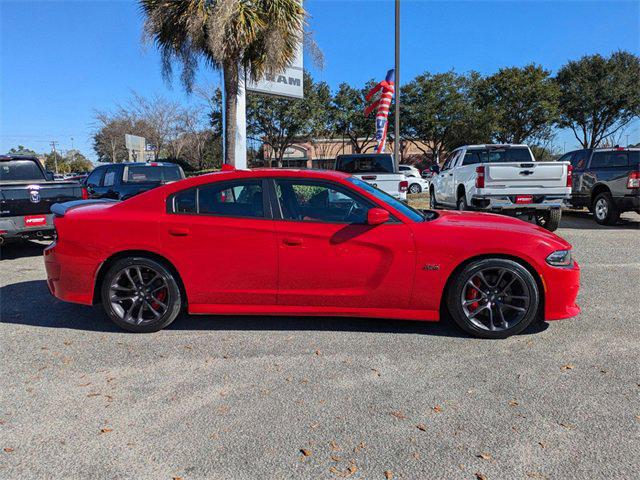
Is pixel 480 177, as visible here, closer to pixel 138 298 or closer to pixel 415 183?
pixel 138 298

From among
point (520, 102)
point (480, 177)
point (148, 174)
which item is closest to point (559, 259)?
point (480, 177)

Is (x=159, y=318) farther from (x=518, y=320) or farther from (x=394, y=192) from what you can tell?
(x=394, y=192)

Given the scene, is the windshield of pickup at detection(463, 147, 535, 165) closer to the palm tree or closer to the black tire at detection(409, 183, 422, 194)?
the palm tree

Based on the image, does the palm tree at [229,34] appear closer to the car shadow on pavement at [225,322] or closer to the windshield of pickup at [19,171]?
the windshield of pickup at [19,171]

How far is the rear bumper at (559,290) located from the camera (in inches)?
161

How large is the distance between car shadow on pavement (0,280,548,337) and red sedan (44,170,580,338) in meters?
0.22

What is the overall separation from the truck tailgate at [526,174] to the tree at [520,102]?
1075 inches

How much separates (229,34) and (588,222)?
1000cm

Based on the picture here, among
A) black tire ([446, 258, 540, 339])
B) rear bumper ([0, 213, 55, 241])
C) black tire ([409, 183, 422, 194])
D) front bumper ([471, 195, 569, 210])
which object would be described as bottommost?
black tire ([446, 258, 540, 339])

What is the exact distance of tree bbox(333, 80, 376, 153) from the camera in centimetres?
3881

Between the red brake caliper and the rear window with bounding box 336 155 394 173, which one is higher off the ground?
the rear window with bounding box 336 155 394 173

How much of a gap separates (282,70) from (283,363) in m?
10.3

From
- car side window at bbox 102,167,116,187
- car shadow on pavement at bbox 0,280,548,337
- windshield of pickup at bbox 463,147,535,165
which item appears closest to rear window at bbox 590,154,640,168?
windshield of pickup at bbox 463,147,535,165

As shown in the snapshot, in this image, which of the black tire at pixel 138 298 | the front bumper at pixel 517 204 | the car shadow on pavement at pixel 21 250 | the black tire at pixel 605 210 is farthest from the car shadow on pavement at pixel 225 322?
the black tire at pixel 605 210
